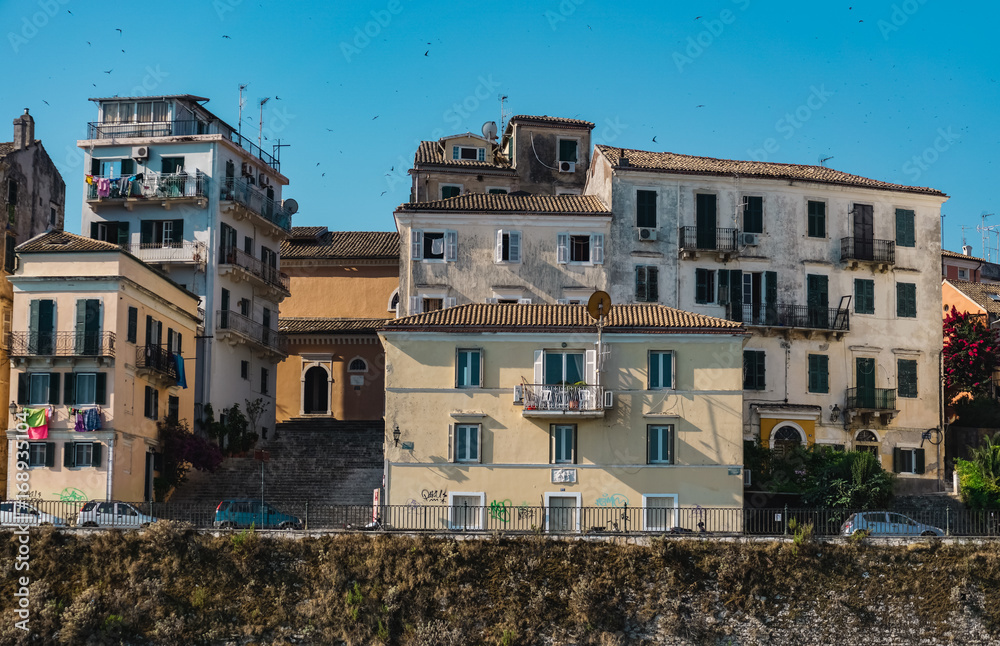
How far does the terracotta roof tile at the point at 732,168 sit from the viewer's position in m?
62.0

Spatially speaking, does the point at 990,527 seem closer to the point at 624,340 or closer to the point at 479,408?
the point at 624,340

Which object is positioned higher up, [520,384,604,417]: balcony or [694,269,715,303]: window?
[694,269,715,303]: window

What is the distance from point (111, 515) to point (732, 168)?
32.2m

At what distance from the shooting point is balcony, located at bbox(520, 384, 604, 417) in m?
50.3

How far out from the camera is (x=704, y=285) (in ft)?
202

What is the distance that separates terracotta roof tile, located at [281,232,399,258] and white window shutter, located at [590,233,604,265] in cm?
2280

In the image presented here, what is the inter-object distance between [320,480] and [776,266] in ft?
73.7

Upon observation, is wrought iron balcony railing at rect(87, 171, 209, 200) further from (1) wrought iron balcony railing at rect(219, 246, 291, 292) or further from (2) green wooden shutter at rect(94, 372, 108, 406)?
(2) green wooden shutter at rect(94, 372, 108, 406)

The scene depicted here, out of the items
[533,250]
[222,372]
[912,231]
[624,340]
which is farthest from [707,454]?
[222,372]

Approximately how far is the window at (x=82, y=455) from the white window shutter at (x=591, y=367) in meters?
19.2

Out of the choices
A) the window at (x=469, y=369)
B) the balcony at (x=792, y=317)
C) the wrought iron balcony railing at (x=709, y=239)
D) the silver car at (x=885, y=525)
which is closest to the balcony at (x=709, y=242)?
the wrought iron balcony railing at (x=709, y=239)

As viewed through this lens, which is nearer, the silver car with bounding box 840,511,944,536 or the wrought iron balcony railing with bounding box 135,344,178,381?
the silver car with bounding box 840,511,944,536

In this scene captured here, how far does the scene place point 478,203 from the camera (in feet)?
201

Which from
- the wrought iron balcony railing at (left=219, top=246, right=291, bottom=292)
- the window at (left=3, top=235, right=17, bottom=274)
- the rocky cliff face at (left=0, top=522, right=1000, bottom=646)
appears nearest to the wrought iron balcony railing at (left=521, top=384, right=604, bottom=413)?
the rocky cliff face at (left=0, top=522, right=1000, bottom=646)
